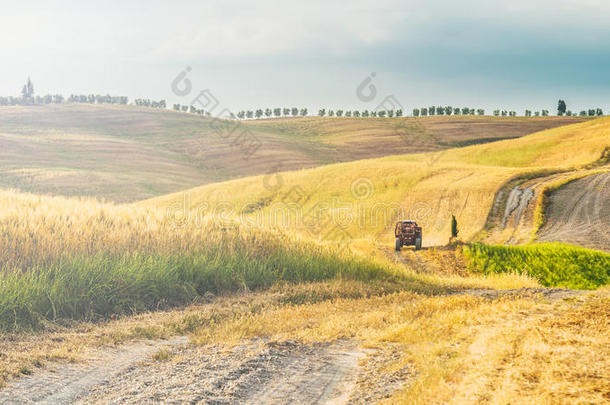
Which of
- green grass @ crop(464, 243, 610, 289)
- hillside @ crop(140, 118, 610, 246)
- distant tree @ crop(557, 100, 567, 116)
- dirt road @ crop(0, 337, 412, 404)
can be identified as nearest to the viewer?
dirt road @ crop(0, 337, 412, 404)

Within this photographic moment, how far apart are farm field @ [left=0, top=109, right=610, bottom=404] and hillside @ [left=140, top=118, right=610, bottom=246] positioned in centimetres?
1468

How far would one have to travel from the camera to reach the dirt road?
599 cm

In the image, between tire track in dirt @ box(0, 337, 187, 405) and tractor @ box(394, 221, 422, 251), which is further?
tractor @ box(394, 221, 422, 251)

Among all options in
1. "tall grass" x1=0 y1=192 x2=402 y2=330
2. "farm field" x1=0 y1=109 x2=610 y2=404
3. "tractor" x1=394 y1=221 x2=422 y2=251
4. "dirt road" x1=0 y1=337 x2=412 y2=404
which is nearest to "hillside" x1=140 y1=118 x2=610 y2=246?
"tractor" x1=394 y1=221 x2=422 y2=251

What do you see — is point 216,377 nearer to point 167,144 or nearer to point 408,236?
point 408,236

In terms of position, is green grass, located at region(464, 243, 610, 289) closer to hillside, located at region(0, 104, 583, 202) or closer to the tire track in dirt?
the tire track in dirt

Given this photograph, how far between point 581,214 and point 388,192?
711 inches

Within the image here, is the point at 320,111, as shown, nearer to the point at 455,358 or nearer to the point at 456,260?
the point at 456,260

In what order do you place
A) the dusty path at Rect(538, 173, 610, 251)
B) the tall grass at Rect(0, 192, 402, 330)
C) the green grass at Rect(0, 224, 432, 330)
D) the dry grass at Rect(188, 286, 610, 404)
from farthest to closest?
the dusty path at Rect(538, 173, 610, 251) → the tall grass at Rect(0, 192, 402, 330) → the green grass at Rect(0, 224, 432, 330) → the dry grass at Rect(188, 286, 610, 404)

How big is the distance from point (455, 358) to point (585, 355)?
1.52 m

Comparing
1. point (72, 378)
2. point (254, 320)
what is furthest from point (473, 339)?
point (72, 378)

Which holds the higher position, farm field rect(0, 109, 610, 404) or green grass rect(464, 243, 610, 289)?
farm field rect(0, 109, 610, 404)

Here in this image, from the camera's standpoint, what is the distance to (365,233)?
42.1 metres

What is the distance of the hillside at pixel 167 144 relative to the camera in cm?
7275
